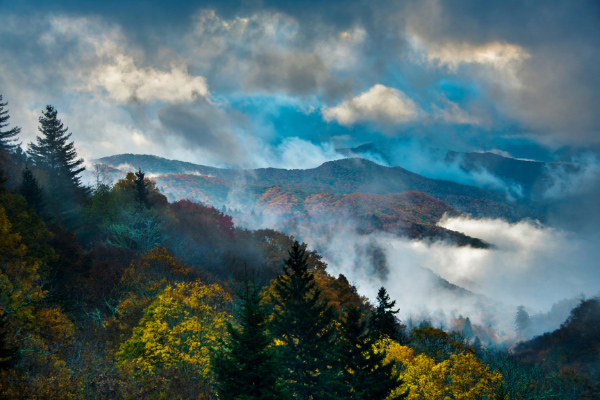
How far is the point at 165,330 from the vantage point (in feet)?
89.5

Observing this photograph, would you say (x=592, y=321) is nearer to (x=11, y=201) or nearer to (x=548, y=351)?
(x=548, y=351)

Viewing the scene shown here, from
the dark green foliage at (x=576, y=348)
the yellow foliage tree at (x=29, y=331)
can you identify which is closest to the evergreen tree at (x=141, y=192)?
the yellow foliage tree at (x=29, y=331)

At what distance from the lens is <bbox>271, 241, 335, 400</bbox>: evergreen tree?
72.9ft

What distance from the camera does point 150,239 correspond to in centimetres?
5247

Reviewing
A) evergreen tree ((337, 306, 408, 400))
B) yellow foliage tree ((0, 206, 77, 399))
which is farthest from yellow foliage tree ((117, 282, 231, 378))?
evergreen tree ((337, 306, 408, 400))

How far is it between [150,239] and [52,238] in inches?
696

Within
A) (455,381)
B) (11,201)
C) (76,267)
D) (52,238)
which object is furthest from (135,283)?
(455,381)

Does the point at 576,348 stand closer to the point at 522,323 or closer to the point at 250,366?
the point at 522,323

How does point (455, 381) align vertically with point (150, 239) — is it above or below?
below

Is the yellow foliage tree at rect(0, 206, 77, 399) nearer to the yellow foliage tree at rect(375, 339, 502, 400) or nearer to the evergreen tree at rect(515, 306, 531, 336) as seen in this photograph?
the yellow foliage tree at rect(375, 339, 502, 400)

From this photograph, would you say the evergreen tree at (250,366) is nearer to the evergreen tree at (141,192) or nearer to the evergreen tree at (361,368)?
the evergreen tree at (361,368)

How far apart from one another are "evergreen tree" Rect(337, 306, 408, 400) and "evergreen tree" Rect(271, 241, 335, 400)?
62.9 inches

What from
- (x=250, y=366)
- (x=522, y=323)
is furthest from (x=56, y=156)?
(x=522, y=323)

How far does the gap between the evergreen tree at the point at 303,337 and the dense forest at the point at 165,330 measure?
0.09 metres
